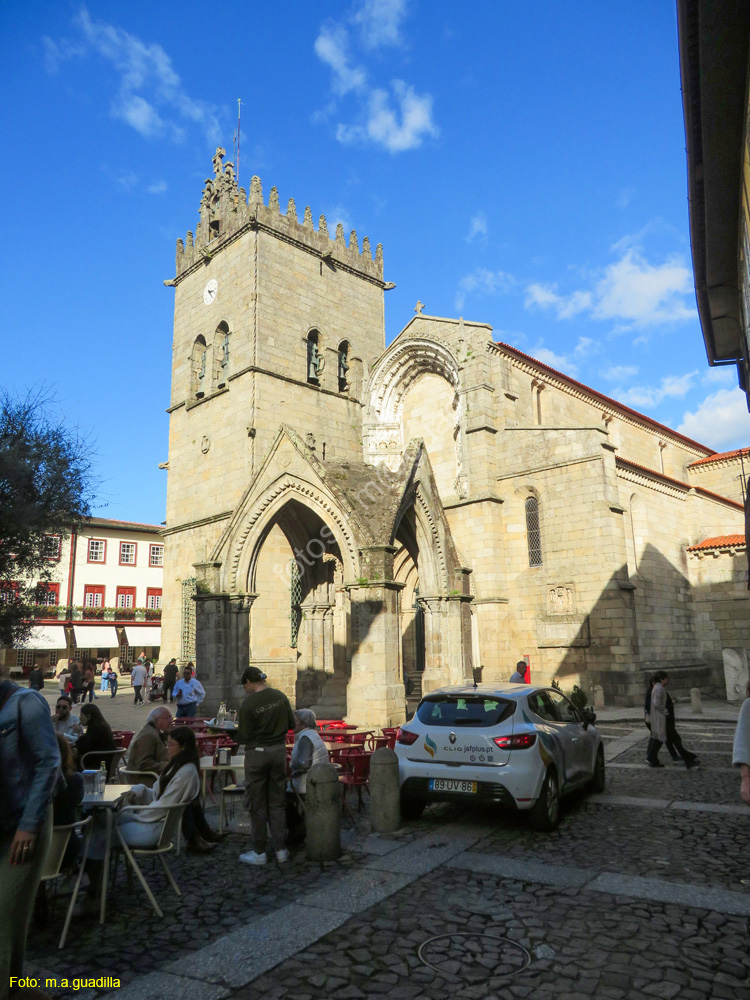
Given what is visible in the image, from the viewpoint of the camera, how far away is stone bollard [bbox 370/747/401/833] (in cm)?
719

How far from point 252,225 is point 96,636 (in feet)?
102

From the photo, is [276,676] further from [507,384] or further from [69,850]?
[69,850]

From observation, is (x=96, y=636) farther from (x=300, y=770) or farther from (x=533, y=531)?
(x=300, y=770)

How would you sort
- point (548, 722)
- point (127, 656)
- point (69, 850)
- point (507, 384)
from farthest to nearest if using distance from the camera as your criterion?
point (127, 656), point (507, 384), point (548, 722), point (69, 850)

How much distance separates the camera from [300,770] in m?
7.09

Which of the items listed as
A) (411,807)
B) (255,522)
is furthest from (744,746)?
(255,522)

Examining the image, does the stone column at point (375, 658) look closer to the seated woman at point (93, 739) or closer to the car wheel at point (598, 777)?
the car wheel at point (598, 777)

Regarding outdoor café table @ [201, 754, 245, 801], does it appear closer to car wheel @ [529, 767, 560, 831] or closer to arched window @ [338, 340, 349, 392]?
car wheel @ [529, 767, 560, 831]

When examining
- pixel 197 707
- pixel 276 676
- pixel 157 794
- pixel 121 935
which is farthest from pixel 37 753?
pixel 276 676

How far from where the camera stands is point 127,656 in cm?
4747

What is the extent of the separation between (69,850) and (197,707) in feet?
31.1

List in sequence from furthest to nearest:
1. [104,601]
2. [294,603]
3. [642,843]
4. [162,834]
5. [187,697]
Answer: [104,601]
[294,603]
[187,697]
[642,843]
[162,834]

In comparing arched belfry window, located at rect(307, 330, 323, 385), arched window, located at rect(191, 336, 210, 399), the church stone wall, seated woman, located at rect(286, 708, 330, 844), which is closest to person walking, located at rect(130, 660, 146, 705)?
arched window, located at rect(191, 336, 210, 399)

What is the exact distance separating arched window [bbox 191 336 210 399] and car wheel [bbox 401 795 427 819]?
2207 cm
